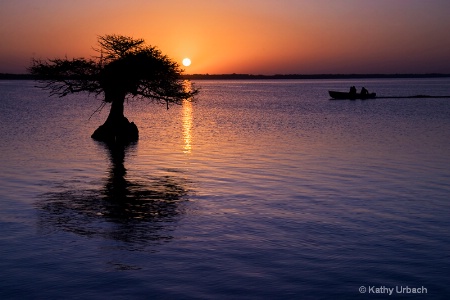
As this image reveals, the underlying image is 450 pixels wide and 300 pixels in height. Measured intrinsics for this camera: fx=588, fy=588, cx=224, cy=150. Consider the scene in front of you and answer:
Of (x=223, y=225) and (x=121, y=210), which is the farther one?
(x=121, y=210)

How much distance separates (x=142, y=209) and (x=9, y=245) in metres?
5.27

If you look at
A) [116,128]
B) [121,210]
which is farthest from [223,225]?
[116,128]

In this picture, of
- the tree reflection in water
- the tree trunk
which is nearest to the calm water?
the tree reflection in water

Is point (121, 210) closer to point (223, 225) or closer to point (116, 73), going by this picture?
point (223, 225)

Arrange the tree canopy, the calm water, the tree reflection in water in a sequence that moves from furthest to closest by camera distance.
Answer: the tree canopy → the tree reflection in water → the calm water

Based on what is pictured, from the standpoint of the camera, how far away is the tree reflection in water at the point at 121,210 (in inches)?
631

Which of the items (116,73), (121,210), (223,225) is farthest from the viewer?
(116,73)

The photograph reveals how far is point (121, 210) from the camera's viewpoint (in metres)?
19.0

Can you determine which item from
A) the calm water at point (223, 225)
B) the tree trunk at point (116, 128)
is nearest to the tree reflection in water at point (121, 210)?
the calm water at point (223, 225)

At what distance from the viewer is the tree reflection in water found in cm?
1602

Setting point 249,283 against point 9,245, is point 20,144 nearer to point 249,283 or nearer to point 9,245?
point 9,245

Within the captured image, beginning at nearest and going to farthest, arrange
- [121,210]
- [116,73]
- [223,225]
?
[223,225] < [121,210] < [116,73]

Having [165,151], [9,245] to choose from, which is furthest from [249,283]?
[165,151]

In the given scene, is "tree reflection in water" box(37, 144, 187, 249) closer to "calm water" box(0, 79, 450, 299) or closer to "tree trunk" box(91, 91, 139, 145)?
"calm water" box(0, 79, 450, 299)
